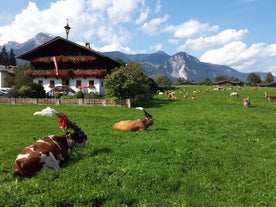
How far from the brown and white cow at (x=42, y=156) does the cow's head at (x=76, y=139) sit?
142mm

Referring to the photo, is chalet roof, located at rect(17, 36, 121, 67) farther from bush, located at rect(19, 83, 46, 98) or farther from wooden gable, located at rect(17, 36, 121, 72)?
bush, located at rect(19, 83, 46, 98)

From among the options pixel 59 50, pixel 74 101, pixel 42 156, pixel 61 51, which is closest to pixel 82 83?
pixel 61 51

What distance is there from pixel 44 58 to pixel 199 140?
43.7 metres

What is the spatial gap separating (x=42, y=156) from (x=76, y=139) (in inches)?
104

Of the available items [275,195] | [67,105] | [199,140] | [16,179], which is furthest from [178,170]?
[67,105]

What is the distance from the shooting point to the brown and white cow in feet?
34.0

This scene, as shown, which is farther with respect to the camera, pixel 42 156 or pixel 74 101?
pixel 74 101

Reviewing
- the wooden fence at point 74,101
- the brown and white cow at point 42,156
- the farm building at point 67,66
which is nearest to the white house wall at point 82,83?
the farm building at point 67,66

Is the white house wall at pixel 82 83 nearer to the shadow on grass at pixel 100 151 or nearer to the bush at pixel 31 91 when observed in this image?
the bush at pixel 31 91

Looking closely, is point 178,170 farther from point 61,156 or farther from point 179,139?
point 179,139

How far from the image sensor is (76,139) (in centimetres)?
1327

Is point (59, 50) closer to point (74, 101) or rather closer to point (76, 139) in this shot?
point (74, 101)

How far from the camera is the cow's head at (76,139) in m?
12.9

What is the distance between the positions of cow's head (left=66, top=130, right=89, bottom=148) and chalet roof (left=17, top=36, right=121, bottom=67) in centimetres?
4266
